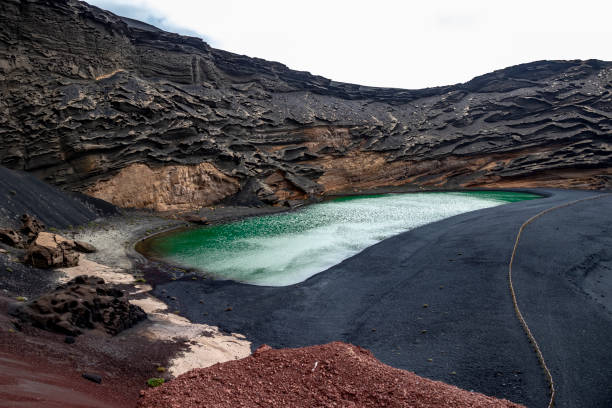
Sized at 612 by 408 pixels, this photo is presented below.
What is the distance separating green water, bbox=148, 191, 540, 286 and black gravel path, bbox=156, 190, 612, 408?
1841 mm

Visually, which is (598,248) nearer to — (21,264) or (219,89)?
(21,264)

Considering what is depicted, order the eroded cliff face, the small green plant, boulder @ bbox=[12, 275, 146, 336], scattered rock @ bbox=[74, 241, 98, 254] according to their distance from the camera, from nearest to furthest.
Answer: the small green plant → boulder @ bbox=[12, 275, 146, 336] → scattered rock @ bbox=[74, 241, 98, 254] → the eroded cliff face

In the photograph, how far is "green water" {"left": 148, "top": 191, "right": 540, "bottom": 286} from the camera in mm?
15984

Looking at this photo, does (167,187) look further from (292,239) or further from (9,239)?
(9,239)

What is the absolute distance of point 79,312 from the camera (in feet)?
25.2

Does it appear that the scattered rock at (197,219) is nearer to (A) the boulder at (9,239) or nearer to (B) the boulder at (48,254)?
(B) the boulder at (48,254)

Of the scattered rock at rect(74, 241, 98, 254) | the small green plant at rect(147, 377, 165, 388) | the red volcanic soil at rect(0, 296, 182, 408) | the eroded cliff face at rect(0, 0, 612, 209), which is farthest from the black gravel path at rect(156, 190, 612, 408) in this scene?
the eroded cliff face at rect(0, 0, 612, 209)

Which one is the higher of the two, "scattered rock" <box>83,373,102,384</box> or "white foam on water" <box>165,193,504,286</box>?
"scattered rock" <box>83,373,102,384</box>

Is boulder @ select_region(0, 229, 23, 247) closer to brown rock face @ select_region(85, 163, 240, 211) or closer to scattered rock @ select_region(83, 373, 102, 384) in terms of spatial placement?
scattered rock @ select_region(83, 373, 102, 384)

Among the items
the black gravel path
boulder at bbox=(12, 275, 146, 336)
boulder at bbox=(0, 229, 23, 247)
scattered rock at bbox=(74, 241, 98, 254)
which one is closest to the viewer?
the black gravel path

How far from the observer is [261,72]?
50.2 meters

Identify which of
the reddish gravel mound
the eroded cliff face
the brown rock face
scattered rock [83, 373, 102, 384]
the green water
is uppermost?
the eroded cliff face

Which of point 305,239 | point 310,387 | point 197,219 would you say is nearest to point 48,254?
point 310,387

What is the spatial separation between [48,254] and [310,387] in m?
12.3
